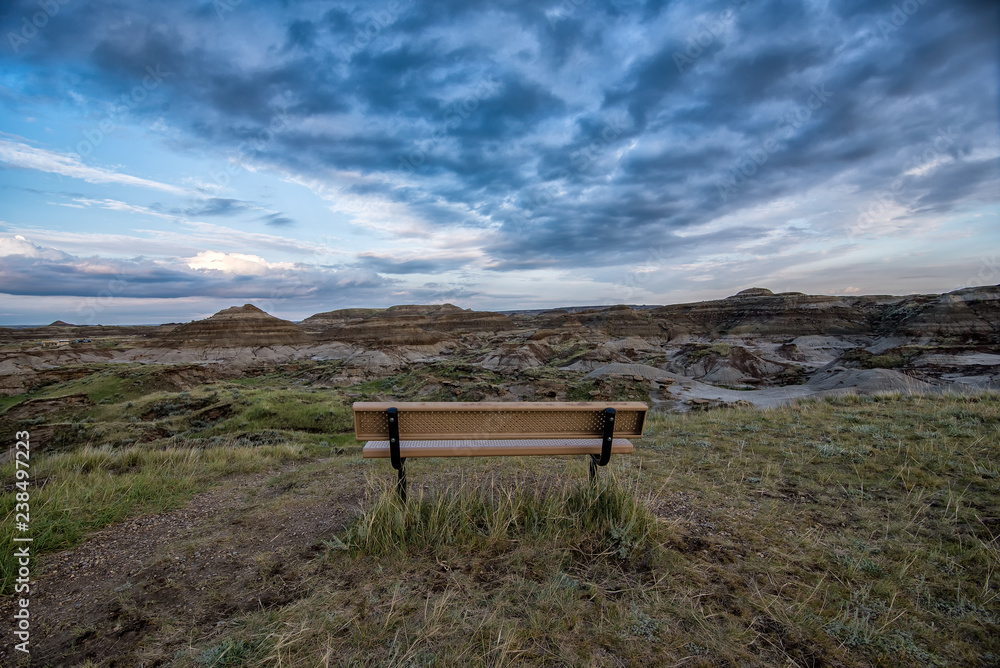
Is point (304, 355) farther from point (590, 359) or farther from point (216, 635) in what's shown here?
point (216, 635)

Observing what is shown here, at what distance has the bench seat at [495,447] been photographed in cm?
342

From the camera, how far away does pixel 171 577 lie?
3.06 metres

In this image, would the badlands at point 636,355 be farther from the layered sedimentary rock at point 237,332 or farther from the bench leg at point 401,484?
the bench leg at point 401,484

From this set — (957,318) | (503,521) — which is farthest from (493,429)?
(957,318)

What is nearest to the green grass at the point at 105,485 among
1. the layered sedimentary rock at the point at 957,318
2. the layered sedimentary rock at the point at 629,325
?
the layered sedimentary rock at the point at 957,318

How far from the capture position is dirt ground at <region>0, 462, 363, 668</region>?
2414 millimetres

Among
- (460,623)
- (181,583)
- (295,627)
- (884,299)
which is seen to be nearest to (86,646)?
(181,583)

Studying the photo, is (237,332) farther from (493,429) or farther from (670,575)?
(670,575)

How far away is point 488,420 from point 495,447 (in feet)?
0.78

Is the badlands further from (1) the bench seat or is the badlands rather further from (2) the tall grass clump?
(2) the tall grass clump

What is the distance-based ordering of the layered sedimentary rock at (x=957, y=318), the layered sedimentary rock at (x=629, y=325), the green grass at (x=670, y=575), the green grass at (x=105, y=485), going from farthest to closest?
the layered sedimentary rock at (x=629, y=325) < the layered sedimentary rock at (x=957, y=318) < the green grass at (x=105, y=485) < the green grass at (x=670, y=575)

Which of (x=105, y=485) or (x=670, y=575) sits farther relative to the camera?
(x=105, y=485)

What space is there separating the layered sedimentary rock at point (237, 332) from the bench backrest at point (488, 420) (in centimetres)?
5184

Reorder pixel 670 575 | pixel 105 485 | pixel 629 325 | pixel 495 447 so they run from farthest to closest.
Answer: pixel 629 325 < pixel 105 485 < pixel 495 447 < pixel 670 575
